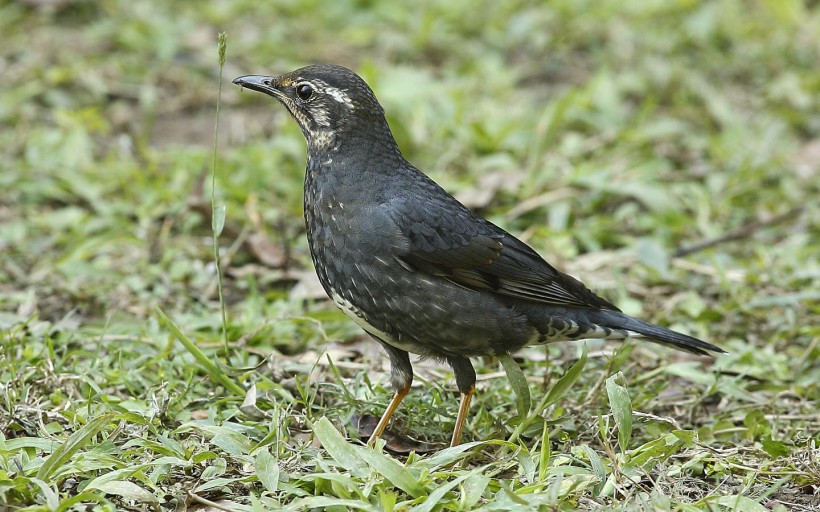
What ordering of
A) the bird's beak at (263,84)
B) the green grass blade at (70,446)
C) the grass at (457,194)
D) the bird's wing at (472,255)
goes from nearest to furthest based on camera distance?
the green grass blade at (70,446)
the grass at (457,194)
the bird's wing at (472,255)
the bird's beak at (263,84)

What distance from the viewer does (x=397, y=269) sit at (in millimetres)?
4809

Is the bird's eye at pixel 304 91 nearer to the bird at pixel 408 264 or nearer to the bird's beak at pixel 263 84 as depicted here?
the bird at pixel 408 264

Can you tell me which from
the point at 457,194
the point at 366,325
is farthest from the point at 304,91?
the point at 457,194

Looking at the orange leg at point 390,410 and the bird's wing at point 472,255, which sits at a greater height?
the bird's wing at point 472,255

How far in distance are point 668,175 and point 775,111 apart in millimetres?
1771

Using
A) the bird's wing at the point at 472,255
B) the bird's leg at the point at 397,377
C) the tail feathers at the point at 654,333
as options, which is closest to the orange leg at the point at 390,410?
the bird's leg at the point at 397,377

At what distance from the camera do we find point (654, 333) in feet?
16.6

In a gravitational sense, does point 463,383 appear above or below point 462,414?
above

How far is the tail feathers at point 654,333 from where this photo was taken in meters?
5.05

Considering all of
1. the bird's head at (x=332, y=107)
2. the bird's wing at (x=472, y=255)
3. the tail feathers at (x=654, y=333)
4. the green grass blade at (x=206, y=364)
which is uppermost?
the bird's head at (x=332, y=107)

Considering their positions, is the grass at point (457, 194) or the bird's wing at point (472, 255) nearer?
the grass at point (457, 194)

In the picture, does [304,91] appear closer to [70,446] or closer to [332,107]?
[332,107]

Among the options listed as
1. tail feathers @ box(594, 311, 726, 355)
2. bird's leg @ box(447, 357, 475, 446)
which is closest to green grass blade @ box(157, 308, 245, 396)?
bird's leg @ box(447, 357, 475, 446)

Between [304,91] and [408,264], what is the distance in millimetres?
1099
